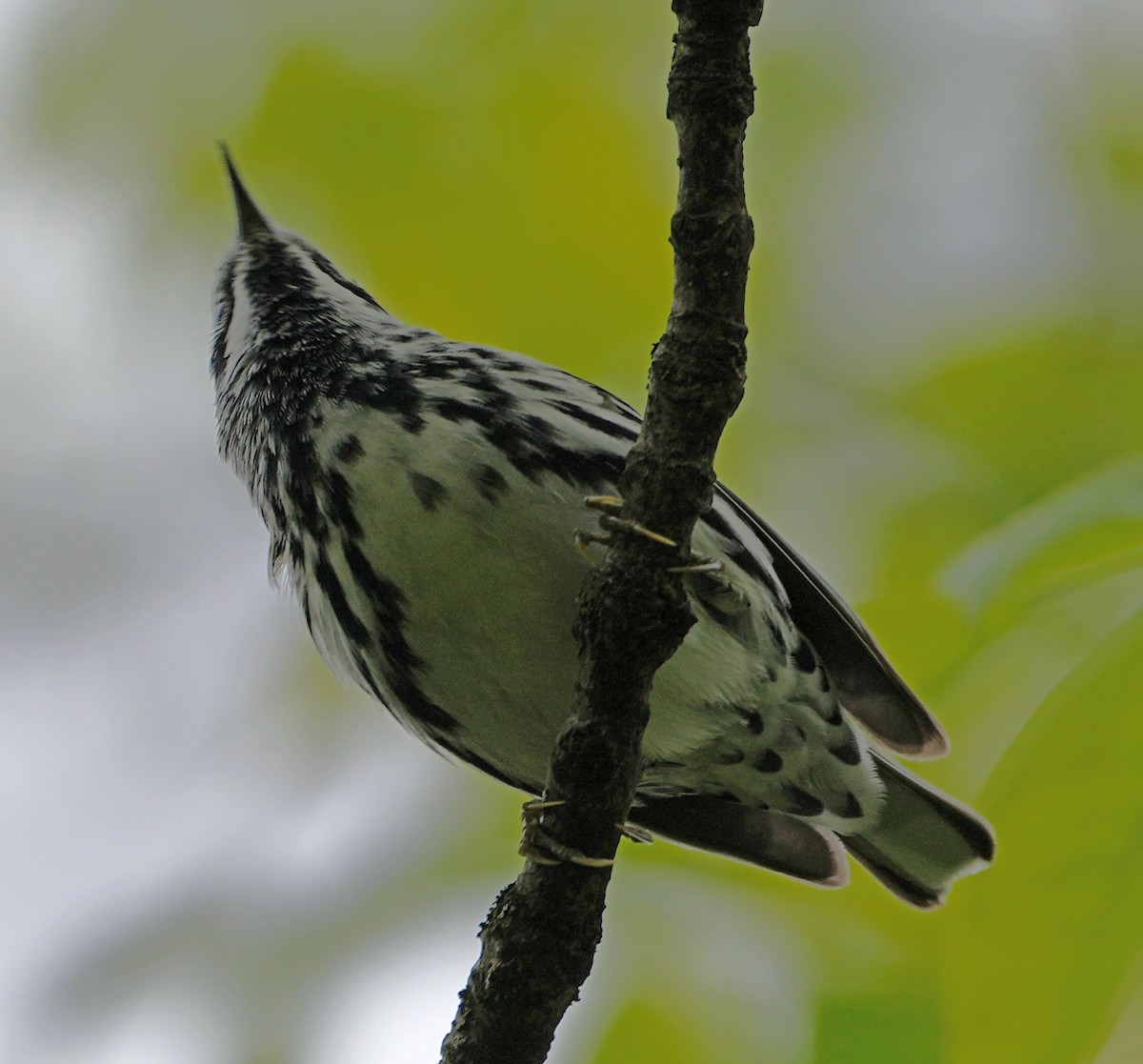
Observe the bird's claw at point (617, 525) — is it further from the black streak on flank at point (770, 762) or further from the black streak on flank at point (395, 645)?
the black streak on flank at point (770, 762)

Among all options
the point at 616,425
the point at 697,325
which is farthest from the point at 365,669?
the point at 697,325

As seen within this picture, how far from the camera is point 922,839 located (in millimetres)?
3340

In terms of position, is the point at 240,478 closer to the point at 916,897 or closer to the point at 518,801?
the point at 518,801

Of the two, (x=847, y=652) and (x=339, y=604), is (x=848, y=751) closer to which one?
(x=847, y=652)

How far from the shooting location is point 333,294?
2.90 metres

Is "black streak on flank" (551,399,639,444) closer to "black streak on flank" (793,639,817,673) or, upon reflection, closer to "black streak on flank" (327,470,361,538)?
"black streak on flank" (327,470,361,538)

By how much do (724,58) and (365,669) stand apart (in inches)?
57.0

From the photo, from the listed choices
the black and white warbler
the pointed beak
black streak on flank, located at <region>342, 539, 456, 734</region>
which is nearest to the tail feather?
the black and white warbler

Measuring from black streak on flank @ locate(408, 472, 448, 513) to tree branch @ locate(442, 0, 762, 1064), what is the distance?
1.59ft

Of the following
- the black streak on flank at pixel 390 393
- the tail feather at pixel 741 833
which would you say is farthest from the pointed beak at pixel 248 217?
the tail feather at pixel 741 833

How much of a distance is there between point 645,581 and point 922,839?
1672 mm

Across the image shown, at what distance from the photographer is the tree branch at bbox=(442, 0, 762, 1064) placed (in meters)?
1.81

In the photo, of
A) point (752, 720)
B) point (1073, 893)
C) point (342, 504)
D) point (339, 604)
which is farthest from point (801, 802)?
point (342, 504)

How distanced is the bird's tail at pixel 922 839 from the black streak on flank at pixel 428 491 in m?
1.36
